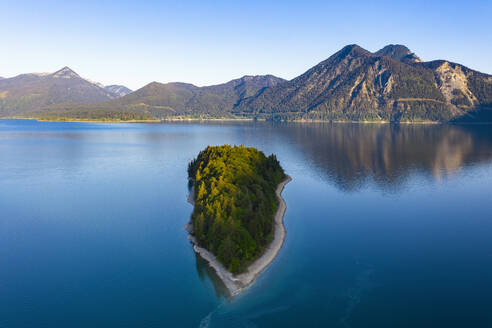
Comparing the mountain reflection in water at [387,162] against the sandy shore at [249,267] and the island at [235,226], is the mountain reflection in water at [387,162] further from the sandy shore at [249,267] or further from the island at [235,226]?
the sandy shore at [249,267]

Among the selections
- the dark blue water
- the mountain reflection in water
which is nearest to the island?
the dark blue water

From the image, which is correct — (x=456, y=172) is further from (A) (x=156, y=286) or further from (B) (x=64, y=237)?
(B) (x=64, y=237)

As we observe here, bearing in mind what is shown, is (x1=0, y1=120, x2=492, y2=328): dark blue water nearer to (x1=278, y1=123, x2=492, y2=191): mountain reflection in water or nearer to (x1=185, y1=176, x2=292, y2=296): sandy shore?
(x1=185, y1=176, x2=292, y2=296): sandy shore

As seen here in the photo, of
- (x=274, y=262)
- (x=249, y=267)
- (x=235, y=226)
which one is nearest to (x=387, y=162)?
(x=274, y=262)

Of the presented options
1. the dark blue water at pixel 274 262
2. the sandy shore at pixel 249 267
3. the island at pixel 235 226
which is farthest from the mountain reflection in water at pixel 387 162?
the sandy shore at pixel 249 267

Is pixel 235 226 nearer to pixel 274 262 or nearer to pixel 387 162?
pixel 274 262
